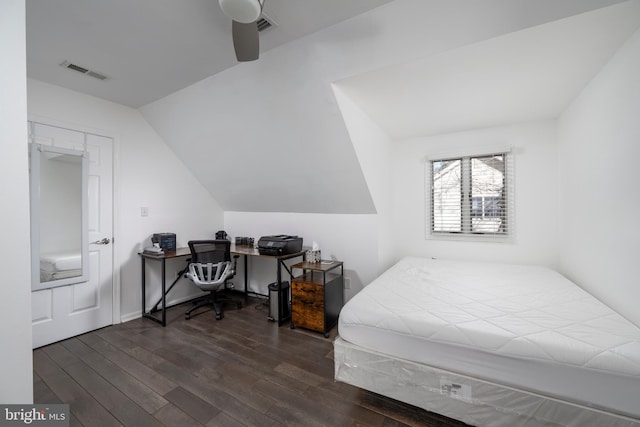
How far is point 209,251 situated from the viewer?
10.2 ft

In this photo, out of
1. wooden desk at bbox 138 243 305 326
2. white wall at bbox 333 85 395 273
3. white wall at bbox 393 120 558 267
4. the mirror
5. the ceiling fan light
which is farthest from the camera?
wooden desk at bbox 138 243 305 326

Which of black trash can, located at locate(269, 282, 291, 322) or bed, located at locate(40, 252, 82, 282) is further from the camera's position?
black trash can, located at locate(269, 282, 291, 322)

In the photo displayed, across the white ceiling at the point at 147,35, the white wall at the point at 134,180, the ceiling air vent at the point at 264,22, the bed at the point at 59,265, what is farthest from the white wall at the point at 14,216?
the white wall at the point at 134,180

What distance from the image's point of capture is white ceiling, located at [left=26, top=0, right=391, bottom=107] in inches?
62.7

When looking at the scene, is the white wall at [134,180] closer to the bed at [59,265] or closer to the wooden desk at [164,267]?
the wooden desk at [164,267]

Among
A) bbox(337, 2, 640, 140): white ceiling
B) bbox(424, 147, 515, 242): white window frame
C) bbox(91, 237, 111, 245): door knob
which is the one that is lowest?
bbox(91, 237, 111, 245): door knob

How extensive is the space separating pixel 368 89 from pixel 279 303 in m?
2.36

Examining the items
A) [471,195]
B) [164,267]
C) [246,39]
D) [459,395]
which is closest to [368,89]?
[246,39]

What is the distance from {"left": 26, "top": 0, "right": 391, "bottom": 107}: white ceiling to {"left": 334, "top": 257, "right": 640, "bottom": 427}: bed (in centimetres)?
194

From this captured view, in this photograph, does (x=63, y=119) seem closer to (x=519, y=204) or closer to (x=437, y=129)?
(x=437, y=129)

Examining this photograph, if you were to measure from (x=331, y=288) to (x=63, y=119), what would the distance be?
10.8 ft

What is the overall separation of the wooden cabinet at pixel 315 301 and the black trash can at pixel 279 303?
0.62 ft

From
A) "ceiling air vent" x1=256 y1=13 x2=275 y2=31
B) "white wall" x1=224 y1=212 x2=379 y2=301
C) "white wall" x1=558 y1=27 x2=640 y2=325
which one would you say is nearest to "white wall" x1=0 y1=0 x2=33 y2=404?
"ceiling air vent" x1=256 y1=13 x2=275 y2=31

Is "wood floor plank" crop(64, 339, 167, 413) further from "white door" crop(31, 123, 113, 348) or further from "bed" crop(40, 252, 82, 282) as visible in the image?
"bed" crop(40, 252, 82, 282)
